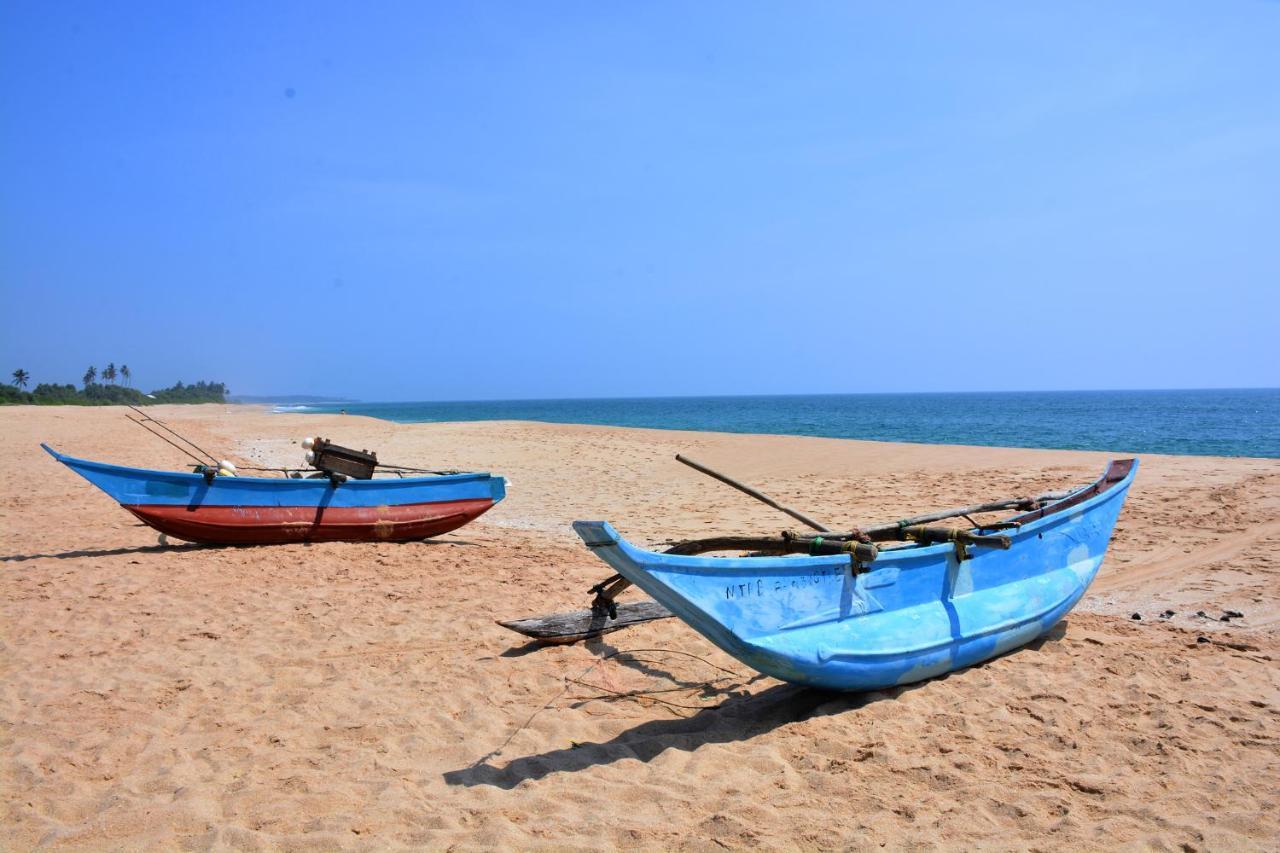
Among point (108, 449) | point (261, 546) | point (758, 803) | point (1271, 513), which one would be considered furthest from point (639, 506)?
point (108, 449)

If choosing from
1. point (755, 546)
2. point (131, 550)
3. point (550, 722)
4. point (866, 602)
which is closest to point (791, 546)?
point (755, 546)

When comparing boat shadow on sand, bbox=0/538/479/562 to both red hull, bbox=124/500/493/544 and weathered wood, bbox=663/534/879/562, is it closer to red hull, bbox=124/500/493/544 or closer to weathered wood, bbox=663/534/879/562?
red hull, bbox=124/500/493/544

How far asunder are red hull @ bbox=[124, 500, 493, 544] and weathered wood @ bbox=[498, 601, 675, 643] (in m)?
4.11

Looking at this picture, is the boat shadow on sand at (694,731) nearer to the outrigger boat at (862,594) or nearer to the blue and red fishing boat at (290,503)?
the outrigger boat at (862,594)

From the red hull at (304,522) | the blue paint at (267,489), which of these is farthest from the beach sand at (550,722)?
the blue paint at (267,489)

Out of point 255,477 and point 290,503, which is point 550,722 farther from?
point 255,477

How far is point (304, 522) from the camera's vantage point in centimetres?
887

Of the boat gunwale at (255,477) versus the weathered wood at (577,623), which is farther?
the boat gunwale at (255,477)

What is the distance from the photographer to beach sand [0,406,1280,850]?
126 inches

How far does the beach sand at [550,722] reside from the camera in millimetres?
3213

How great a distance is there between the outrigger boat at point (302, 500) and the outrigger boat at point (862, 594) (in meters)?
4.21

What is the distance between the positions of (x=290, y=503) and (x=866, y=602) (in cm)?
676

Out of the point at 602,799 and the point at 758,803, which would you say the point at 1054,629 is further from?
the point at 602,799

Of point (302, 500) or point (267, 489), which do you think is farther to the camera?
point (302, 500)
